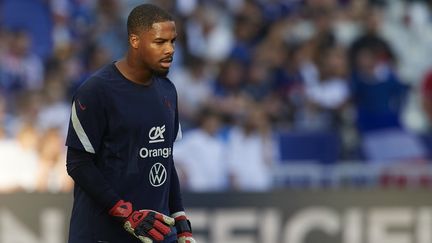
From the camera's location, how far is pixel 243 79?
13.7 metres

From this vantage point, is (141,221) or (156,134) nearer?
(141,221)

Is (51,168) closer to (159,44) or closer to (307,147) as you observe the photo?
(307,147)

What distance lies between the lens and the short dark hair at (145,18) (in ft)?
18.5

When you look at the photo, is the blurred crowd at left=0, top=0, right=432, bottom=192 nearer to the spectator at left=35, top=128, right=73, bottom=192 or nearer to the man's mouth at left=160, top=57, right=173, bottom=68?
the spectator at left=35, top=128, right=73, bottom=192

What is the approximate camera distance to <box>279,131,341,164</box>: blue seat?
40.1ft

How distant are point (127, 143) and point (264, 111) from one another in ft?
24.5

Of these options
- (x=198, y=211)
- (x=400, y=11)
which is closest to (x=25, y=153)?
(x=198, y=211)

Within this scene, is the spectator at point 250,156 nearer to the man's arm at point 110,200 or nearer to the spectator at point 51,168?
the spectator at point 51,168

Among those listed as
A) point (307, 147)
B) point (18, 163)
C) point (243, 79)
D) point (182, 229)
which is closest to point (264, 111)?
point (243, 79)

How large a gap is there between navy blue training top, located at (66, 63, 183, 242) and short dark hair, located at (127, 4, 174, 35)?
27 cm

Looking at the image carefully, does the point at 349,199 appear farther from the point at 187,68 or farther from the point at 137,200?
the point at 137,200

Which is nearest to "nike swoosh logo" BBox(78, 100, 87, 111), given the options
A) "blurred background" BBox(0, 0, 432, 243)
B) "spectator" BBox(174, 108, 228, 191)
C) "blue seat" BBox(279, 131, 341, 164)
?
"blurred background" BBox(0, 0, 432, 243)

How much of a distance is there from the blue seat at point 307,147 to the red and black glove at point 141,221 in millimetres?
6505

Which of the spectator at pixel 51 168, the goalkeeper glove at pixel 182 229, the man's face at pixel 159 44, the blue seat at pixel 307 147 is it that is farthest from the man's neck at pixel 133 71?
the blue seat at pixel 307 147
